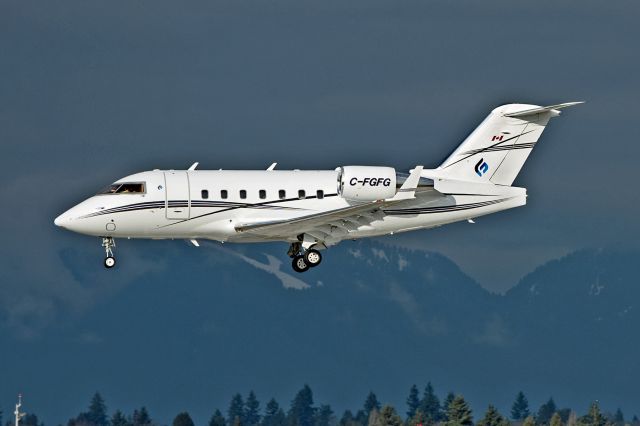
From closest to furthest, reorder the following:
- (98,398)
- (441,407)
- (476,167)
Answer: (476,167) < (441,407) < (98,398)

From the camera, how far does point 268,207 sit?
74.3 m

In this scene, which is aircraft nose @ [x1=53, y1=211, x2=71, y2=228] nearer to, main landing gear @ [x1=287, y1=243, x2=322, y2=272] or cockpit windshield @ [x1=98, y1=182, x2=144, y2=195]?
cockpit windshield @ [x1=98, y1=182, x2=144, y2=195]

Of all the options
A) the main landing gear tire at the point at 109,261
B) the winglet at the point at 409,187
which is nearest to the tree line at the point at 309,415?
the main landing gear tire at the point at 109,261

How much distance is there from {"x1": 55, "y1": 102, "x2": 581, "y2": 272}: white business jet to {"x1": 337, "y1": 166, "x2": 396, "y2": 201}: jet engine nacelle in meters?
0.04

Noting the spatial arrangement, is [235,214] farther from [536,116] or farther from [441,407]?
[441,407]

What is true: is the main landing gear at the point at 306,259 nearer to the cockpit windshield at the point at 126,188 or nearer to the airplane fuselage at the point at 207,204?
the airplane fuselage at the point at 207,204

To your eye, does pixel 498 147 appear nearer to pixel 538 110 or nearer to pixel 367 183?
pixel 538 110

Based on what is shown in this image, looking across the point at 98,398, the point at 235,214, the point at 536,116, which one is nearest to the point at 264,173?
the point at 235,214

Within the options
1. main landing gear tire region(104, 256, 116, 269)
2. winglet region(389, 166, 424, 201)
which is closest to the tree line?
main landing gear tire region(104, 256, 116, 269)

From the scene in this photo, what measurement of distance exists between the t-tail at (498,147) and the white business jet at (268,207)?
5.14ft

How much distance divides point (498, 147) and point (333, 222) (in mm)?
9090

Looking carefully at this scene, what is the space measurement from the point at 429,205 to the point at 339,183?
463 centimetres

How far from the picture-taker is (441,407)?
172 m

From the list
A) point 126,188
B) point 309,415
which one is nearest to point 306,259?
point 126,188
